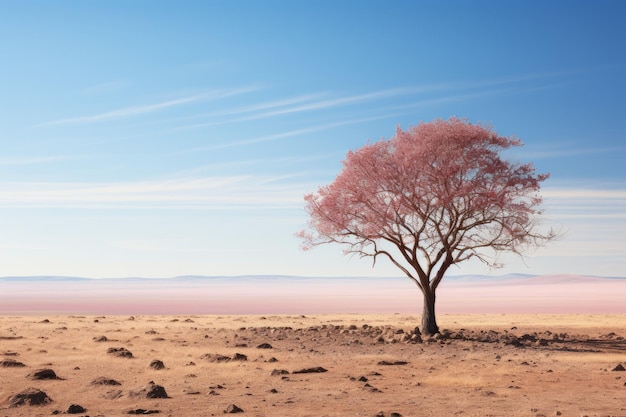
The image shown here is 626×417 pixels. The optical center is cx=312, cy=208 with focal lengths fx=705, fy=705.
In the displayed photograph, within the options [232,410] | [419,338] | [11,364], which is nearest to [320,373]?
[232,410]

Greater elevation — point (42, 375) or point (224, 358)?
point (224, 358)

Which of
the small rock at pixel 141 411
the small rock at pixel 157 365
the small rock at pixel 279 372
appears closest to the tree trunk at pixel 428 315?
the small rock at pixel 279 372

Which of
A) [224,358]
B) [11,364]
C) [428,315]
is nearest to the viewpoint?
[11,364]

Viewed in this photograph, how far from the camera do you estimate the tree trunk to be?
3894cm

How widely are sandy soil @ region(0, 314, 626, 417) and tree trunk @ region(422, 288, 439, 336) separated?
1507mm

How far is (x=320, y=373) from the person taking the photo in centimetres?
2503

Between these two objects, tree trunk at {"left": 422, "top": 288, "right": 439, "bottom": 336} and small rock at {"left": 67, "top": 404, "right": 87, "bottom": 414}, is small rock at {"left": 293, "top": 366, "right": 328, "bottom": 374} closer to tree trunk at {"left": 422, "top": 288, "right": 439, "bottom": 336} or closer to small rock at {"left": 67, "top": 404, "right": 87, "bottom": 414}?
small rock at {"left": 67, "top": 404, "right": 87, "bottom": 414}

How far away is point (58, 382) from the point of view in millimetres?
22984

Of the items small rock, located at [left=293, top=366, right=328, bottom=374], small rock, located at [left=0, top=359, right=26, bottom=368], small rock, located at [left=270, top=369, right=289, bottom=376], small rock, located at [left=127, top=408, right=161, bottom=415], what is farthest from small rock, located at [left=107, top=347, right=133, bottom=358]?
small rock, located at [left=127, top=408, right=161, bottom=415]

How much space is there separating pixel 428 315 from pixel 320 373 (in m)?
15.3

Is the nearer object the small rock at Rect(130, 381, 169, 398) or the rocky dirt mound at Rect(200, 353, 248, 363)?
the small rock at Rect(130, 381, 169, 398)

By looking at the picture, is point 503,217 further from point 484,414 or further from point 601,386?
point 484,414

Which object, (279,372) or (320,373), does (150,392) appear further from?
(320,373)

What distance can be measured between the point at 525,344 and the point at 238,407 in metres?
21.7
